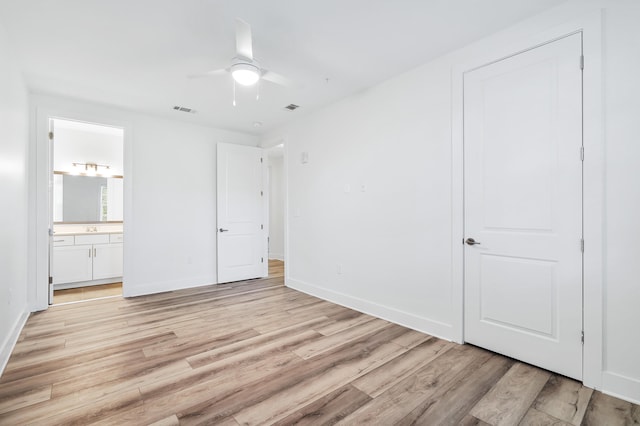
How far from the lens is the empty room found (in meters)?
1.87

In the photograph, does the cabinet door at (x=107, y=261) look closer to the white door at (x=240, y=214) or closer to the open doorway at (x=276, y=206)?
the white door at (x=240, y=214)

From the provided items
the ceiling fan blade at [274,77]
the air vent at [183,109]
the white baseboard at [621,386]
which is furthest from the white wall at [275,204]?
the white baseboard at [621,386]

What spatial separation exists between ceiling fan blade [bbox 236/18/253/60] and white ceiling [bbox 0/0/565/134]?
0.21 metres

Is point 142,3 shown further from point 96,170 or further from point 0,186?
point 96,170

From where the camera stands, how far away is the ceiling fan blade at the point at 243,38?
1942mm

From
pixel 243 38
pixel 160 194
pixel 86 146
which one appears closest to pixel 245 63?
pixel 243 38

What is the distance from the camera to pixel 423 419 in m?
1.69

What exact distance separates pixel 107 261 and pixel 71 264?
462 mm

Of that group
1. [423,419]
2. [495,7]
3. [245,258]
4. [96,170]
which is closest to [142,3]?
[495,7]

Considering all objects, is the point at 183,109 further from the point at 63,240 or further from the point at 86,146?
the point at 63,240

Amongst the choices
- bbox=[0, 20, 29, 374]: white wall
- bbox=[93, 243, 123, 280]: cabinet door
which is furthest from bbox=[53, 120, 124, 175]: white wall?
bbox=[0, 20, 29, 374]: white wall

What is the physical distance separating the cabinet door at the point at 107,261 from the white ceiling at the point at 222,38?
2519 millimetres

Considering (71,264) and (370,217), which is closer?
(370,217)

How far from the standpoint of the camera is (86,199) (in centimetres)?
518
